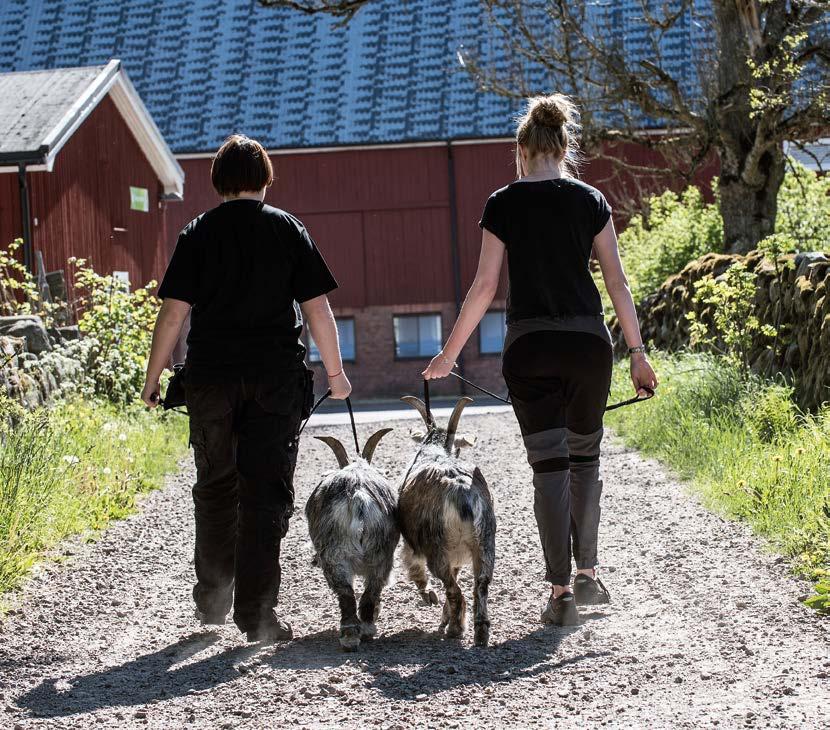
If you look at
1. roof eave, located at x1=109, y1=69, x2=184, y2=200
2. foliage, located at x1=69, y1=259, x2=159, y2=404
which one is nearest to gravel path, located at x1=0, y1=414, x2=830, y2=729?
foliage, located at x1=69, y1=259, x2=159, y2=404

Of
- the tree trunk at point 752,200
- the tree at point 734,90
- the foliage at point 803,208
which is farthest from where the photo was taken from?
the tree trunk at point 752,200

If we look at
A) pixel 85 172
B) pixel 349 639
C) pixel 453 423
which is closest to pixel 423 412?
pixel 453 423

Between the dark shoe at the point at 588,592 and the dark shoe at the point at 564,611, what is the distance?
37cm

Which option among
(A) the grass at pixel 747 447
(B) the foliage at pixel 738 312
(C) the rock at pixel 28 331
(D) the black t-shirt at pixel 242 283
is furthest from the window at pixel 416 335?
(D) the black t-shirt at pixel 242 283

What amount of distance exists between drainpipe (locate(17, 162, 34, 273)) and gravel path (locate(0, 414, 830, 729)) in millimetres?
14159

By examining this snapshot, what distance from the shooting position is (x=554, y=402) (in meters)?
5.55

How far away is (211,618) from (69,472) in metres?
3.21

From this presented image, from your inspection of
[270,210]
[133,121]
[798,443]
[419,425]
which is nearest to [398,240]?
[133,121]

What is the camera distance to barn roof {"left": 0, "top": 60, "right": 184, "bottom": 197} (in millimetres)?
20719

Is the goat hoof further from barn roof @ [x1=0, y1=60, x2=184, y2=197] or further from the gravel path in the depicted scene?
barn roof @ [x1=0, y1=60, x2=184, y2=197]

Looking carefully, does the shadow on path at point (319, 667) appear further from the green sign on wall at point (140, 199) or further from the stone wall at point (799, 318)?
the green sign on wall at point (140, 199)

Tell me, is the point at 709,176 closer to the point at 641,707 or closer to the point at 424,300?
the point at 424,300

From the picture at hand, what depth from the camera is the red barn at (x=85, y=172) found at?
2120 centimetres

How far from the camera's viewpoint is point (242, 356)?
17.8ft
